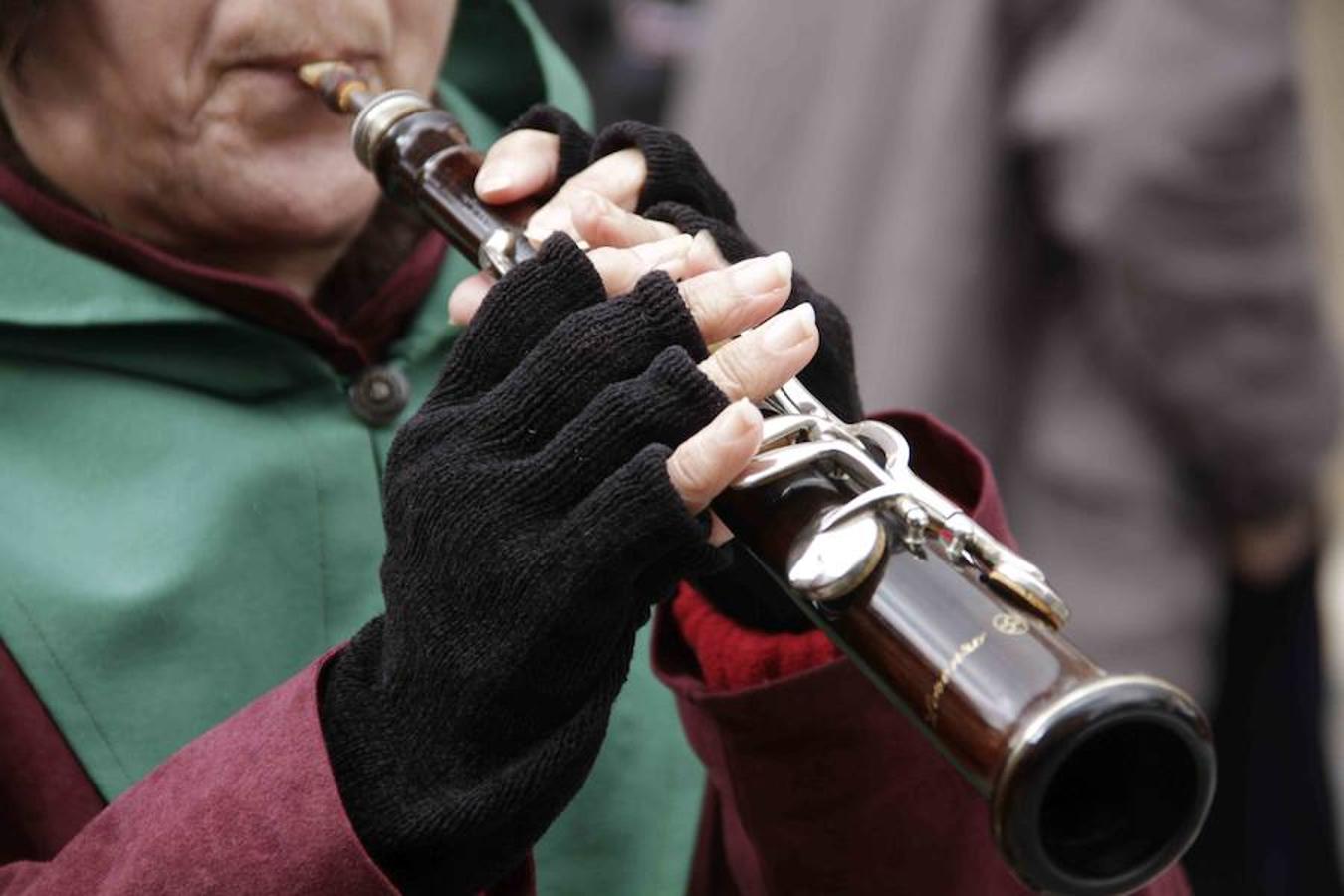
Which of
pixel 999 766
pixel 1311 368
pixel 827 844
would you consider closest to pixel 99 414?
pixel 827 844

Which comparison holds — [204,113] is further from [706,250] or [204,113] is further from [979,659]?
[979,659]

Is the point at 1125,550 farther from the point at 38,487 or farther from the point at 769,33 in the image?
the point at 38,487

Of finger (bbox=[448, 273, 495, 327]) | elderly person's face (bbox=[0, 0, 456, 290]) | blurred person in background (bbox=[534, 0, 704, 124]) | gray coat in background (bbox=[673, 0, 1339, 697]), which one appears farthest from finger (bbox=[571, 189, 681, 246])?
blurred person in background (bbox=[534, 0, 704, 124])

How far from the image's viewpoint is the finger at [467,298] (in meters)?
1.40

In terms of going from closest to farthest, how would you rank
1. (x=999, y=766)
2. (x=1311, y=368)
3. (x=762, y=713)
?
(x=999, y=766) < (x=762, y=713) < (x=1311, y=368)

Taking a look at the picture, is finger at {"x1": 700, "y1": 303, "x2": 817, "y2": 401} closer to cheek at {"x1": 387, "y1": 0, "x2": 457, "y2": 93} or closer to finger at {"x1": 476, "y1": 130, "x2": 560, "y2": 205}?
finger at {"x1": 476, "y1": 130, "x2": 560, "y2": 205}

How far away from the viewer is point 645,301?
1.18 m

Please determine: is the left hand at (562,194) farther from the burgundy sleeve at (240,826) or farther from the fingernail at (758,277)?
the burgundy sleeve at (240,826)

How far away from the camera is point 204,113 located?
1.53 metres

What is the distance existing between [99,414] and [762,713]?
53cm

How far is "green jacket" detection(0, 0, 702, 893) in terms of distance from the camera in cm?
141

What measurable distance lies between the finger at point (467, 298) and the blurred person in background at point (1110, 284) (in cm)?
133

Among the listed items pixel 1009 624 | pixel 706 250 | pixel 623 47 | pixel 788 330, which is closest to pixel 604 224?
pixel 706 250

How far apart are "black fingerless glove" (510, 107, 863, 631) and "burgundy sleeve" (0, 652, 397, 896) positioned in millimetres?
294
